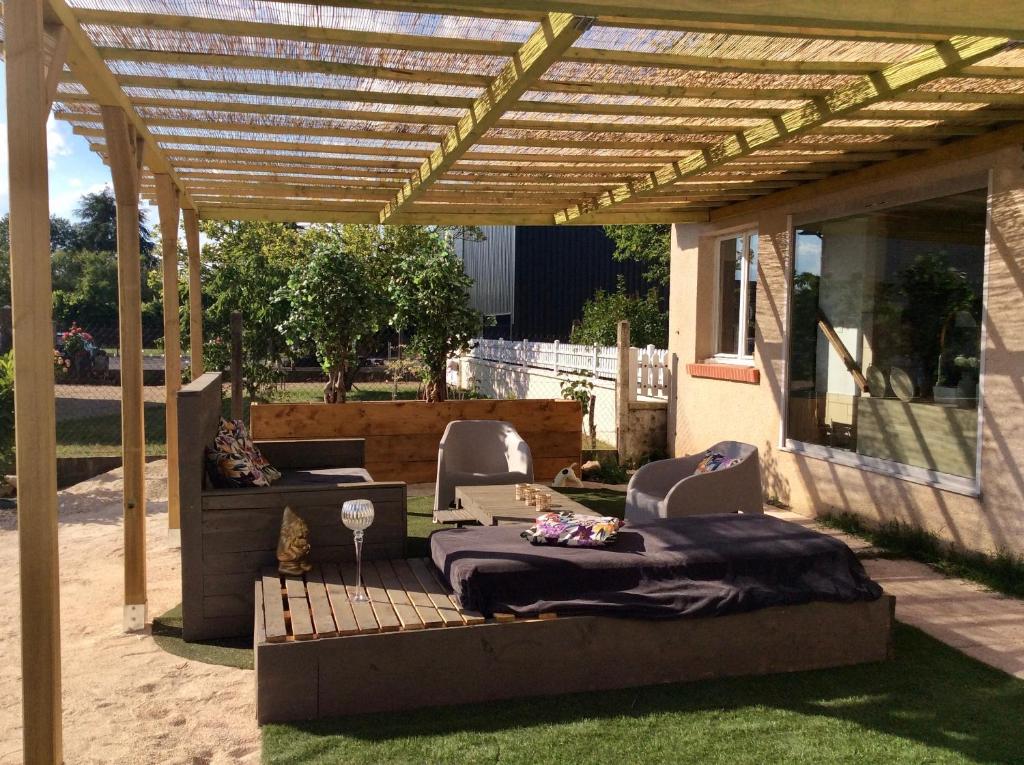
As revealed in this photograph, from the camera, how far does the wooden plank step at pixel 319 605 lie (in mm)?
3434

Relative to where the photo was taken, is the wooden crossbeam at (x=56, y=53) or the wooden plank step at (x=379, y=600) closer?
the wooden crossbeam at (x=56, y=53)

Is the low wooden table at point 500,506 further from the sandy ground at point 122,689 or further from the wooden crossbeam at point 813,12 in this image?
the wooden crossbeam at point 813,12

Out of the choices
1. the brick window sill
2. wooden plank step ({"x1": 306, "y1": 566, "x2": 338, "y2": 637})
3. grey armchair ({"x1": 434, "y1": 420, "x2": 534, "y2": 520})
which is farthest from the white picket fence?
wooden plank step ({"x1": 306, "y1": 566, "x2": 338, "y2": 637})

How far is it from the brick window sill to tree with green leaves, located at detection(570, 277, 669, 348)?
15.4ft

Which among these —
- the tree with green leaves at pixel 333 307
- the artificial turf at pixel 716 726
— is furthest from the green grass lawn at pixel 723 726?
the tree with green leaves at pixel 333 307

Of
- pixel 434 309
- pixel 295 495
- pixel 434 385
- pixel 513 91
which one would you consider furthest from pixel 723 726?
pixel 434 309

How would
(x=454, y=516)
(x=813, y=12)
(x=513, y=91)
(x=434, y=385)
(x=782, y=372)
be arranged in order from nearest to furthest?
(x=813, y=12) → (x=513, y=91) → (x=454, y=516) → (x=782, y=372) → (x=434, y=385)

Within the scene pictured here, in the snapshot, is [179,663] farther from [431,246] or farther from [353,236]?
[353,236]

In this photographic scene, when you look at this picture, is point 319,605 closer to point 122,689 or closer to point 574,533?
point 122,689

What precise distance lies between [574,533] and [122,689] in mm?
2170

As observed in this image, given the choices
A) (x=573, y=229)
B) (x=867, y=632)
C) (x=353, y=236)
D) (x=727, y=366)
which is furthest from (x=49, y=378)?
(x=573, y=229)

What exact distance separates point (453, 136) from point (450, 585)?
2.86 m

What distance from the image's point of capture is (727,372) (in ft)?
27.9

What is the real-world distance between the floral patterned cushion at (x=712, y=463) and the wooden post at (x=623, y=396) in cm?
320
